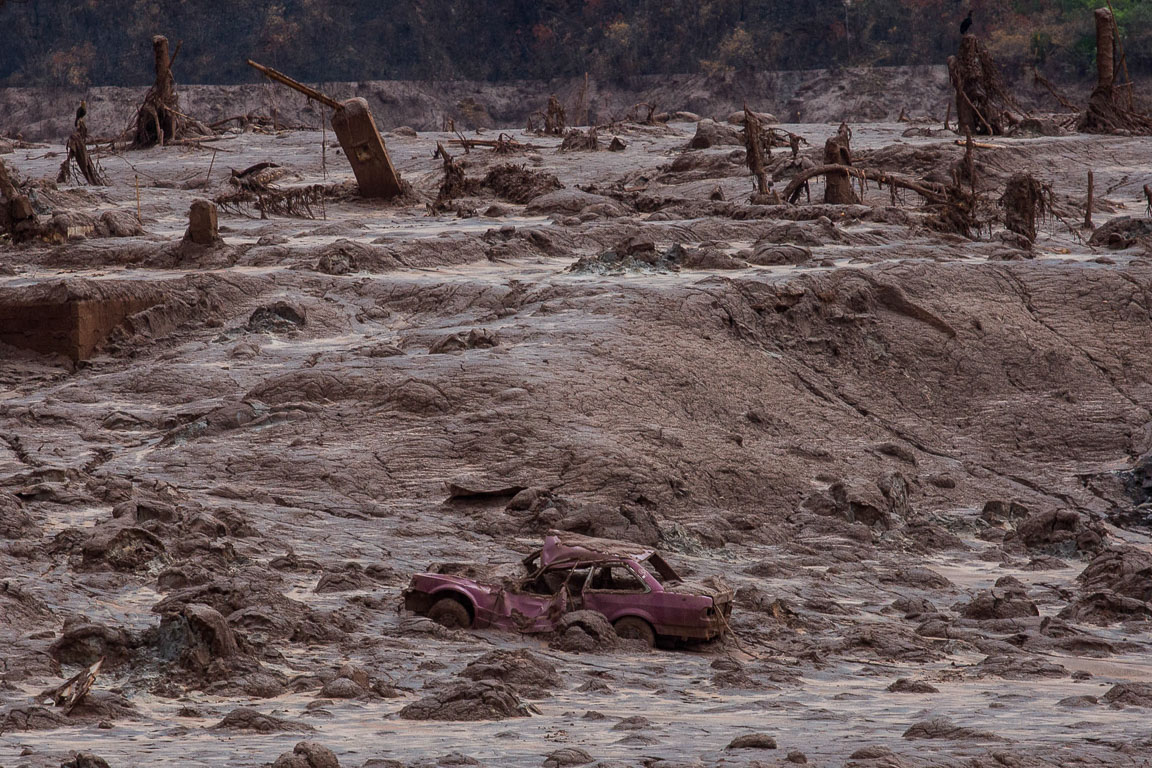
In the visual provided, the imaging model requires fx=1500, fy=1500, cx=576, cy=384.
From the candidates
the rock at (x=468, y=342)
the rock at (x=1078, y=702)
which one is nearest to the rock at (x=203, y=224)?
the rock at (x=468, y=342)

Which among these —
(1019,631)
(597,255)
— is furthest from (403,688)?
(597,255)

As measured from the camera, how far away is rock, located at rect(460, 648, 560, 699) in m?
7.41

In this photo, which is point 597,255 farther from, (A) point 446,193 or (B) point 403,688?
(B) point 403,688

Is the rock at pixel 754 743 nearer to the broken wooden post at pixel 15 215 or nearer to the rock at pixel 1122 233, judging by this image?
the rock at pixel 1122 233

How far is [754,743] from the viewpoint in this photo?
20.0 ft

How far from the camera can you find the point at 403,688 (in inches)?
293

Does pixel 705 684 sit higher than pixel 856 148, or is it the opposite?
pixel 856 148

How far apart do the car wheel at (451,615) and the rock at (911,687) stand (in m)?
2.46

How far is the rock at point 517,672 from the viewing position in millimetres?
7406

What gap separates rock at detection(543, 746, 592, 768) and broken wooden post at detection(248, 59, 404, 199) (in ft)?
56.2

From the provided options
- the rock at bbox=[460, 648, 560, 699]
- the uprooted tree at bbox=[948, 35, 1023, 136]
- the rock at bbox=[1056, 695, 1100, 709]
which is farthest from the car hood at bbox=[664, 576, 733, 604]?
the uprooted tree at bbox=[948, 35, 1023, 136]

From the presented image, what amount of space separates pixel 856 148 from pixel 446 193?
311 inches

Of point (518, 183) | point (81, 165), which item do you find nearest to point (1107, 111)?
point (518, 183)

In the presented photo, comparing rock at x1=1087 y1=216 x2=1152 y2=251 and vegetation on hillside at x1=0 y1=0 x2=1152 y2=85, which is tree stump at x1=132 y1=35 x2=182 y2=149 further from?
vegetation on hillside at x1=0 y1=0 x2=1152 y2=85
